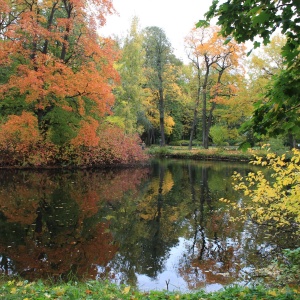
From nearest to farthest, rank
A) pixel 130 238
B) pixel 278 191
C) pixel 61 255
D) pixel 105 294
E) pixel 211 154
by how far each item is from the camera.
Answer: pixel 105 294 → pixel 278 191 → pixel 61 255 → pixel 130 238 → pixel 211 154

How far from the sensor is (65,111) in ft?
63.8

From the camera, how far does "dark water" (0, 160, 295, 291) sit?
19.3 ft

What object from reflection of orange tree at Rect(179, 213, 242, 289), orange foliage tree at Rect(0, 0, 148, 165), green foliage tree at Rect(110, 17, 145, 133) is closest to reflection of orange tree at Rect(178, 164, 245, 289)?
reflection of orange tree at Rect(179, 213, 242, 289)

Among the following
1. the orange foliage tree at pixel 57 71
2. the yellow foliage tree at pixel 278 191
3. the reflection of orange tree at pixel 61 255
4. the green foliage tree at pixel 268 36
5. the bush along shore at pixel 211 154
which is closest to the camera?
the green foliage tree at pixel 268 36

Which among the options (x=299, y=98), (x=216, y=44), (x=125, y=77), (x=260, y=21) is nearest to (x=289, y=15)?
(x=260, y=21)

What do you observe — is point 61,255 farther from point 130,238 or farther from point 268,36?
point 268,36

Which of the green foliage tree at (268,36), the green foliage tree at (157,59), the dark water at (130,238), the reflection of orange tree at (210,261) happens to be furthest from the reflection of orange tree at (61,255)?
the green foliage tree at (157,59)

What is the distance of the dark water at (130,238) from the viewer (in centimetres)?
590

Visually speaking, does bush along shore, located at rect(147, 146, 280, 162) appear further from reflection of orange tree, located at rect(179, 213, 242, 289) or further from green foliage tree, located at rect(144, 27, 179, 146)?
reflection of orange tree, located at rect(179, 213, 242, 289)

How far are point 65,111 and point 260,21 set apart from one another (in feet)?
57.7

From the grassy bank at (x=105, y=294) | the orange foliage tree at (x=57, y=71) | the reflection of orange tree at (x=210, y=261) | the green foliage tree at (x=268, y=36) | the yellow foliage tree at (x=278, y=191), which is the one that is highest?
the orange foliage tree at (x=57, y=71)

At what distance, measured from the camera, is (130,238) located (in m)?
7.82

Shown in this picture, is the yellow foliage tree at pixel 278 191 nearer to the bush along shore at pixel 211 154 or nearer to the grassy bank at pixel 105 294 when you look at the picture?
the grassy bank at pixel 105 294

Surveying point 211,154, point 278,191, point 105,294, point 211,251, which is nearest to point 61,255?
point 105,294
